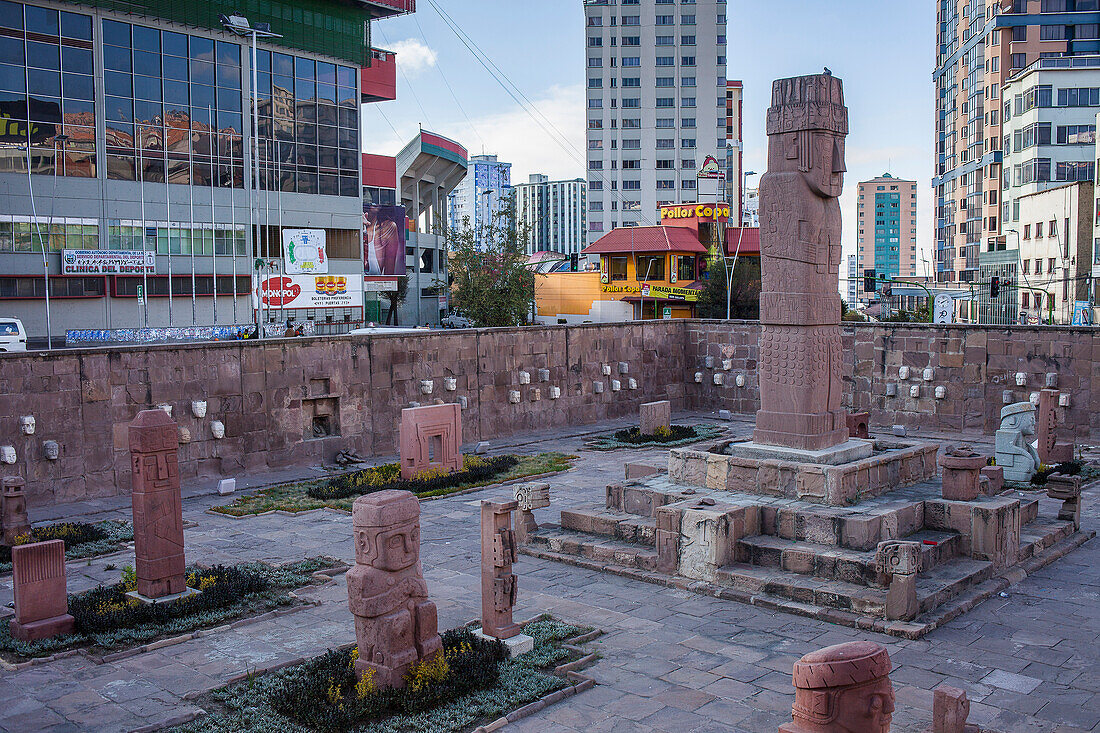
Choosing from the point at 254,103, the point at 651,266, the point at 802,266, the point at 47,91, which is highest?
the point at 47,91

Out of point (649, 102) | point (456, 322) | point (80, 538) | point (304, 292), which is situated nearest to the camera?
point (80, 538)

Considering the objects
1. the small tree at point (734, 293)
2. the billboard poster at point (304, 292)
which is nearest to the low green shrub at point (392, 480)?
the billboard poster at point (304, 292)

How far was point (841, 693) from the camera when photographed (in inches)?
172

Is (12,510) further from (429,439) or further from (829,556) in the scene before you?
(829,556)

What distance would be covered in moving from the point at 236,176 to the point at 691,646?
34073 millimetres

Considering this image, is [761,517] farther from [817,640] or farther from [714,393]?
[714,393]

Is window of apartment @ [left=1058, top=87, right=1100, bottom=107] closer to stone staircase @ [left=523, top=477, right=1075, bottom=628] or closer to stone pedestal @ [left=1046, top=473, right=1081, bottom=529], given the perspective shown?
stone pedestal @ [left=1046, top=473, right=1081, bottom=529]

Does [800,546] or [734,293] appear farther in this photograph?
[734,293]

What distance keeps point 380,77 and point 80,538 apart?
3893cm

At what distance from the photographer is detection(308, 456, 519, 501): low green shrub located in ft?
50.6

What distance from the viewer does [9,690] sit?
7.84 m

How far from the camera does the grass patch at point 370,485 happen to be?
48.4 feet

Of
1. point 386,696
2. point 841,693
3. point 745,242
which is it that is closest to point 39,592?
point 386,696

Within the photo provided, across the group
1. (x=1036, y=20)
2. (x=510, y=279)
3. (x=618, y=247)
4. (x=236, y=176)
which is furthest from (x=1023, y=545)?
(x=1036, y=20)
